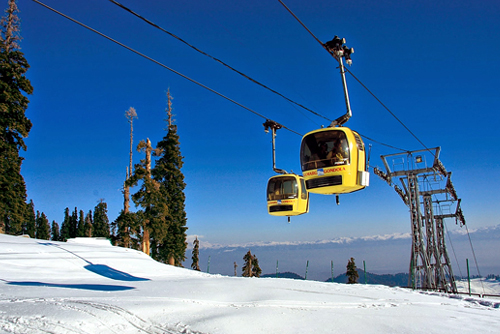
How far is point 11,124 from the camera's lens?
2395 cm

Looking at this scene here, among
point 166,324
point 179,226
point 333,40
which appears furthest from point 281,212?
point 179,226

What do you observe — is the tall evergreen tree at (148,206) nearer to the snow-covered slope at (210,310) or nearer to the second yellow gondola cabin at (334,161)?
the snow-covered slope at (210,310)

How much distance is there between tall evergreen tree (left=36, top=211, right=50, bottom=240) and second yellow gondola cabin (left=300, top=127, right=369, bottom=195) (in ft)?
283

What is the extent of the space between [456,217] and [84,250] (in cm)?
3563

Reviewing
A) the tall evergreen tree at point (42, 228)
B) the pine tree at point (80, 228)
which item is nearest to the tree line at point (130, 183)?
the pine tree at point (80, 228)

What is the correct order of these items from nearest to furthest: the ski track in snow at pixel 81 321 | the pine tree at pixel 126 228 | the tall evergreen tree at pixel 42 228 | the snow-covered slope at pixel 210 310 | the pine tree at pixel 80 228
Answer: the ski track in snow at pixel 81 321
the snow-covered slope at pixel 210 310
the pine tree at pixel 126 228
the pine tree at pixel 80 228
the tall evergreen tree at pixel 42 228

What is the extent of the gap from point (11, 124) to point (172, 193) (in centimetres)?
1425

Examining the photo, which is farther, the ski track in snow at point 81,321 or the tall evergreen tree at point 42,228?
the tall evergreen tree at point 42,228

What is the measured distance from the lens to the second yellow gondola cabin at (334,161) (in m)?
10.4

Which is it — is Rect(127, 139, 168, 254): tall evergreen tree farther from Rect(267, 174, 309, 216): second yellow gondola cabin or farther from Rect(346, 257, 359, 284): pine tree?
Rect(346, 257, 359, 284): pine tree

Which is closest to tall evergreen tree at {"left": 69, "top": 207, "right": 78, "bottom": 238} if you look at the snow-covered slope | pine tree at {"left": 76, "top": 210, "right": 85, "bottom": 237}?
pine tree at {"left": 76, "top": 210, "right": 85, "bottom": 237}

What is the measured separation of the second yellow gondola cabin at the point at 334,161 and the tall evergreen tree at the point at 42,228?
8627cm

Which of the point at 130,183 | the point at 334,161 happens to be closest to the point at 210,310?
the point at 334,161

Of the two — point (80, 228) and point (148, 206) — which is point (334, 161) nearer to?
point (148, 206)
